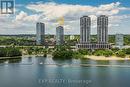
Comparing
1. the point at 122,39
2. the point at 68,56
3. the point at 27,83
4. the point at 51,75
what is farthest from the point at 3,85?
the point at 122,39

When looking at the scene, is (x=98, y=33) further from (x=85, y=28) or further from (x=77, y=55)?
(x=77, y=55)

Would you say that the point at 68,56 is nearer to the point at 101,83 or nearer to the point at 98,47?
the point at 98,47

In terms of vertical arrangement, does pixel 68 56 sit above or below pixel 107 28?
below

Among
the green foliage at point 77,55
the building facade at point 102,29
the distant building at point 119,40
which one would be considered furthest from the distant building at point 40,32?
the distant building at point 119,40

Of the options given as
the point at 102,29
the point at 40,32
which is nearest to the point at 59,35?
the point at 40,32

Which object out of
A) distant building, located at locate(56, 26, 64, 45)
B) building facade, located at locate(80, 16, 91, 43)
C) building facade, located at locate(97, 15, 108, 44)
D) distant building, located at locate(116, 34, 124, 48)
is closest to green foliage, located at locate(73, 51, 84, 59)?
distant building, located at locate(56, 26, 64, 45)

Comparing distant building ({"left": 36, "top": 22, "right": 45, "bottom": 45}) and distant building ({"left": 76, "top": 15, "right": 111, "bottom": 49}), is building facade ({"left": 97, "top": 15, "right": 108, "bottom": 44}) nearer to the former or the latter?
distant building ({"left": 76, "top": 15, "right": 111, "bottom": 49})

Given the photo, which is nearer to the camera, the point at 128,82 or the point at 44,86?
the point at 44,86

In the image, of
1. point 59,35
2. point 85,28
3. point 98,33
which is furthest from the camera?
point 98,33
